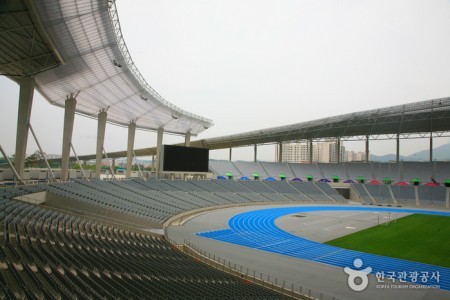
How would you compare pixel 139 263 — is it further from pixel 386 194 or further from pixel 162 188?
pixel 386 194

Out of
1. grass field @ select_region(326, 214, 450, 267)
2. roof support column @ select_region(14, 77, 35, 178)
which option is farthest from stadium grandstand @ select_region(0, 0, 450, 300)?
grass field @ select_region(326, 214, 450, 267)

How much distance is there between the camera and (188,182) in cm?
4775

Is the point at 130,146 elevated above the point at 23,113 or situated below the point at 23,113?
below

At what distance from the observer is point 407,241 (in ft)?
80.7

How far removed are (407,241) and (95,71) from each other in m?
32.8

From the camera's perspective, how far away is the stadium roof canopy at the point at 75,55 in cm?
1966

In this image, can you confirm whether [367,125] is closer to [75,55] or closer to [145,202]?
[145,202]

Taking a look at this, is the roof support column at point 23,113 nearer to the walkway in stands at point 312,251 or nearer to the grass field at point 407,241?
the walkway in stands at point 312,251

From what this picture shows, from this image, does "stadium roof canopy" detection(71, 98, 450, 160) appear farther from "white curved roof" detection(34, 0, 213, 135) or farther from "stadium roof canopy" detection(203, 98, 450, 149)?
"white curved roof" detection(34, 0, 213, 135)

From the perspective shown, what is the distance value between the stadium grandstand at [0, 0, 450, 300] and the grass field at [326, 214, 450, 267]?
1933mm

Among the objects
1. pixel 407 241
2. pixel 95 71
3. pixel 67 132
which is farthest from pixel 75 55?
pixel 407 241
